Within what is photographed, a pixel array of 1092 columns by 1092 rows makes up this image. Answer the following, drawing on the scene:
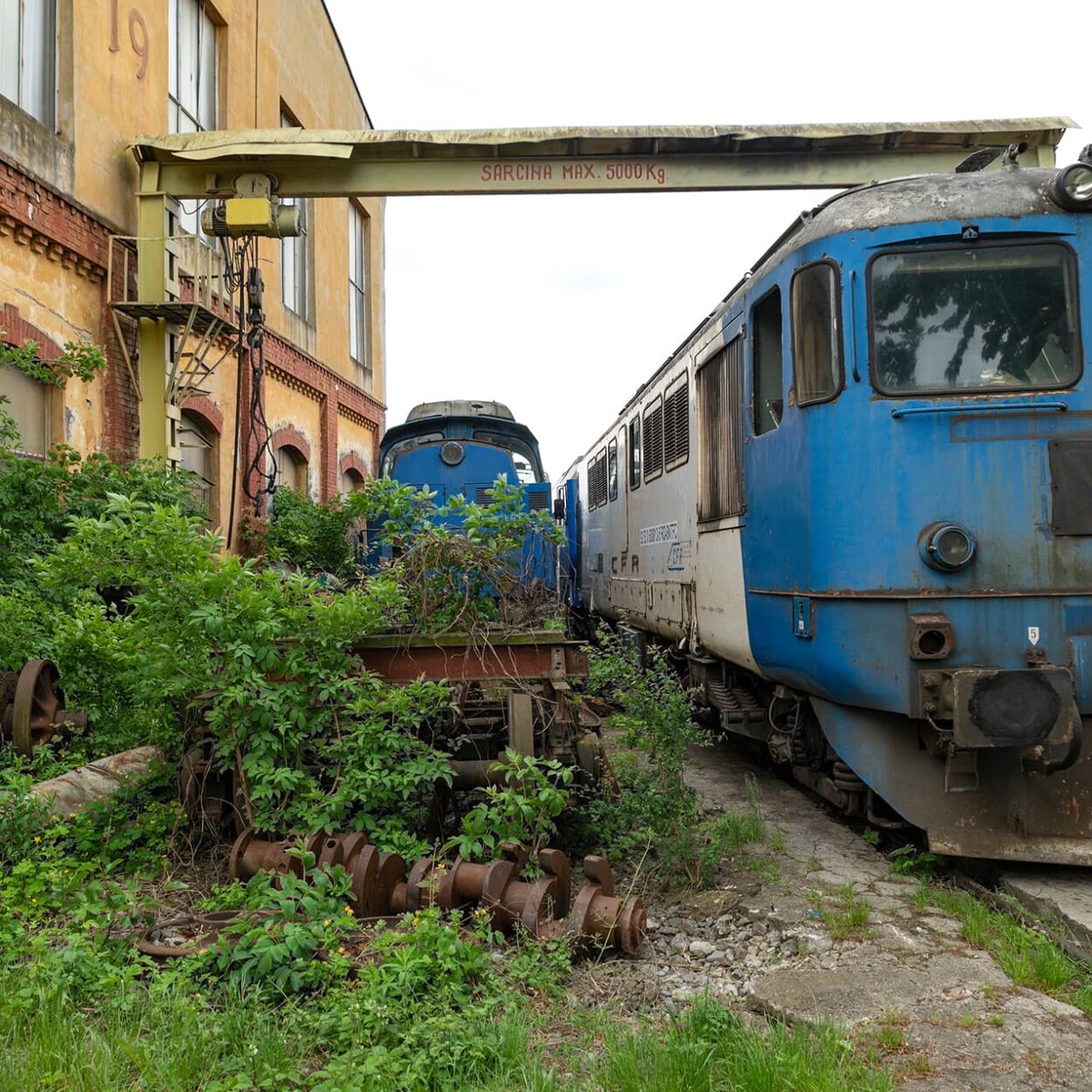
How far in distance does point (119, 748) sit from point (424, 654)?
91.5 inches

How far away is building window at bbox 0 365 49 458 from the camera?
355 inches

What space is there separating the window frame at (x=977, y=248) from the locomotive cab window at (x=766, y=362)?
0.90m

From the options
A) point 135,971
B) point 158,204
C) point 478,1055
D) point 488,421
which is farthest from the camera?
point 488,421

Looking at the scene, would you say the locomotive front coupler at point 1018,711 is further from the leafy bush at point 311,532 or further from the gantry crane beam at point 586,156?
the leafy bush at point 311,532

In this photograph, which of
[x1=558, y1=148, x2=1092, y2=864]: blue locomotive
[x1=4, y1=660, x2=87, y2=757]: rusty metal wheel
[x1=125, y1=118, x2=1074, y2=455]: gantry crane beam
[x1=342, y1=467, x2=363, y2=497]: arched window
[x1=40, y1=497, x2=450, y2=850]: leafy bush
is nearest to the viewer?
[x1=558, y1=148, x2=1092, y2=864]: blue locomotive

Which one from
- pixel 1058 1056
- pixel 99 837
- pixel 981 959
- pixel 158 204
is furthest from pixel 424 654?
pixel 158 204

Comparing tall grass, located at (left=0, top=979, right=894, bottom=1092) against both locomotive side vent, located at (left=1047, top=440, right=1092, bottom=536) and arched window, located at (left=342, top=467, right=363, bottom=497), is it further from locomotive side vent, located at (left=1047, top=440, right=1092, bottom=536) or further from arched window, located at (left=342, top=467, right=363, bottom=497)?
arched window, located at (left=342, top=467, right=363, bottom=497)

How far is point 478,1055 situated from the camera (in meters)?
3.12

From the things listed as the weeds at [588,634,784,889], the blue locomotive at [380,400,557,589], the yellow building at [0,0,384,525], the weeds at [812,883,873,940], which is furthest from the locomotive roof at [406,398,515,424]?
the weeds at [812,883,873,940]

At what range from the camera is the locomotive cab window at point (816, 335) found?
5.11m

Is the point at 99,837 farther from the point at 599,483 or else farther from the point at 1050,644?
the point at 599,483

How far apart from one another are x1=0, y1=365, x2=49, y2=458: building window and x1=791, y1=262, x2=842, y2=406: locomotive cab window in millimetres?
7149

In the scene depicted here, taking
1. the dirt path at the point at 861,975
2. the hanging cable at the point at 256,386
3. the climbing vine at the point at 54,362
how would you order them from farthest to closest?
the hanging cable at the point at 256,386
the climbing vine at the point at 54,362
the dirt path at the point at 861,975

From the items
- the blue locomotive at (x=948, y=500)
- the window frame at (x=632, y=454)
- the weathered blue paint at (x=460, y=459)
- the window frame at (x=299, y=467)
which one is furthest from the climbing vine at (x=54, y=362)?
the window frame at (x=299, y=467)
